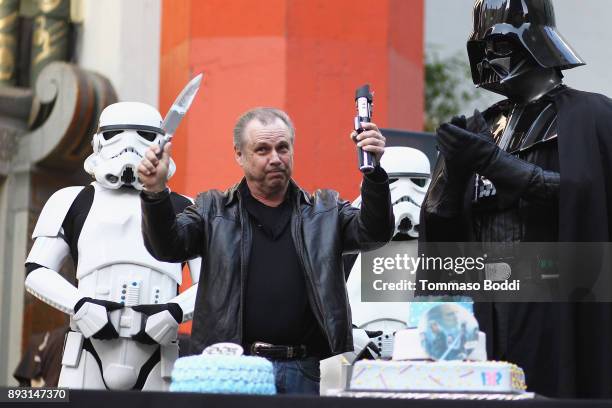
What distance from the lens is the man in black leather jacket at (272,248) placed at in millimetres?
4078

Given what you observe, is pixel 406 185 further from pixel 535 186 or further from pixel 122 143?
pixel 535 186

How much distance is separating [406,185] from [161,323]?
1.35 metres

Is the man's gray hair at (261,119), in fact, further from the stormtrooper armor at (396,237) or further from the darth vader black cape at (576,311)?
the stormtrooper armor at (396,237)

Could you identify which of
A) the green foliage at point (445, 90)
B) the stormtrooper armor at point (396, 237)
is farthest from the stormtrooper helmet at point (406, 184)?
the green foliage at point (445, 90)

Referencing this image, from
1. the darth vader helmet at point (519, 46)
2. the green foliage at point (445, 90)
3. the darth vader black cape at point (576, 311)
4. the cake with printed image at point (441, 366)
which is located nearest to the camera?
the cake with printed image at point (441, 366)

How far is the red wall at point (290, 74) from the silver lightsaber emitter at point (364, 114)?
4.86m

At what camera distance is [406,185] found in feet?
20.5

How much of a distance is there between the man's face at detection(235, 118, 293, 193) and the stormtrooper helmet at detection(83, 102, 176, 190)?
1.55m

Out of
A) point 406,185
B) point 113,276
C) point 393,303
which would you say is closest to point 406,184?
point 406,185

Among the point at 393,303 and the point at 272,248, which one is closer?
the point at 272,248

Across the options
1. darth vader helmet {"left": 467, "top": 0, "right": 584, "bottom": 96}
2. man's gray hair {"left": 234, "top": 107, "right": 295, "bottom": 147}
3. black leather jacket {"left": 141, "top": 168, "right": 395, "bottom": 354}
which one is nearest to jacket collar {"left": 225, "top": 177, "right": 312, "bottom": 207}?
black leather jacket {"left": 141, "top": 168, "right": 395, "bottom": 354}

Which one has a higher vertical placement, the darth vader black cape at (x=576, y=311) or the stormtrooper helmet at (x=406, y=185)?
the stormtrooper helmet at (x=406, y=185)

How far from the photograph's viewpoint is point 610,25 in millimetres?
7211

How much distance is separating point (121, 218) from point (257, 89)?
10.2ft
